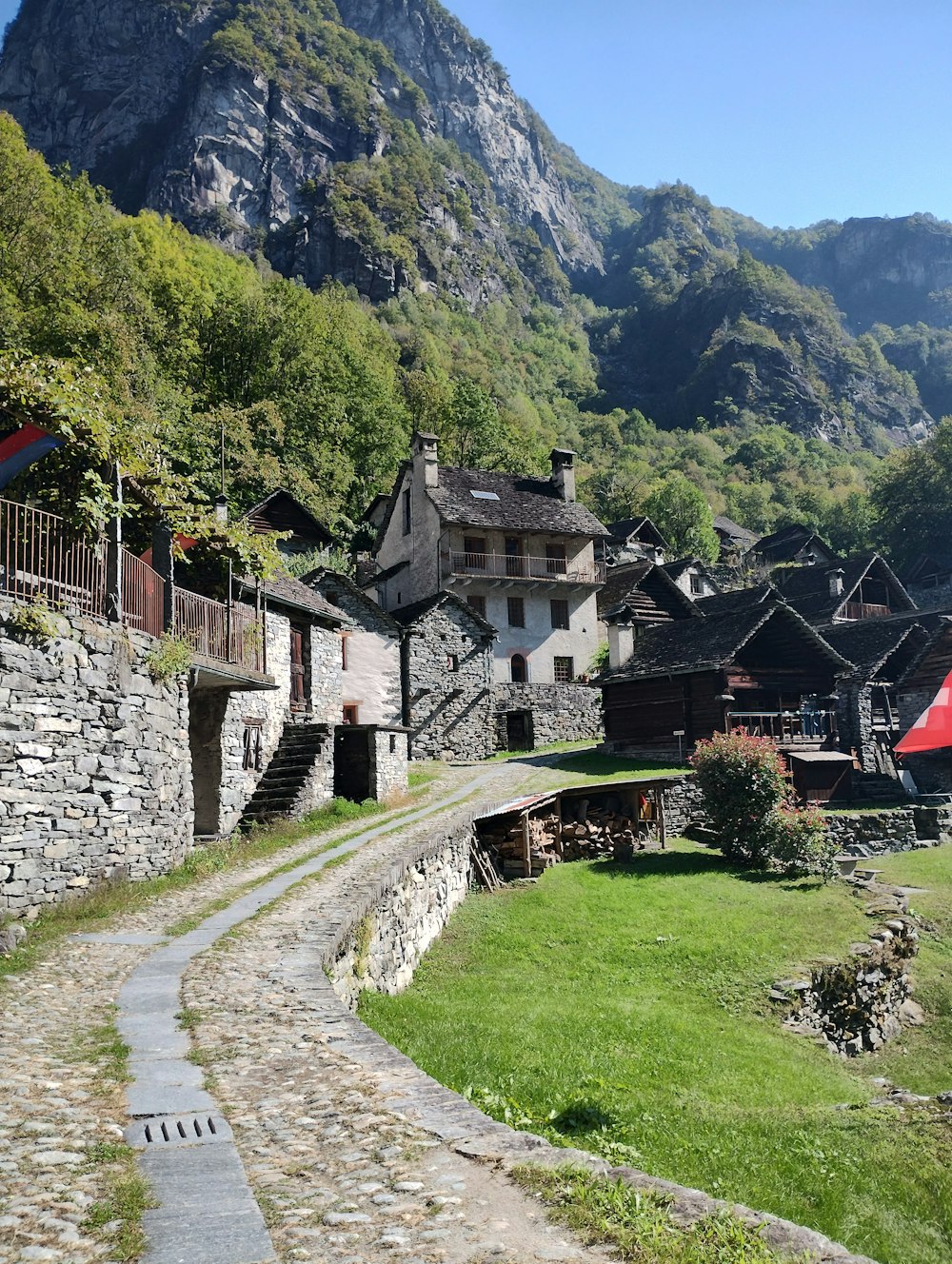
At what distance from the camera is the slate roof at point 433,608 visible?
127ft

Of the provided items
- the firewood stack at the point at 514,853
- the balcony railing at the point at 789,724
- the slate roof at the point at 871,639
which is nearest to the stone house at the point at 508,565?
the balcony railing at the point at 789,724

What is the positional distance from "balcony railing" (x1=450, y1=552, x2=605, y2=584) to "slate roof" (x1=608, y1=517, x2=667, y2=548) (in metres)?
20.9

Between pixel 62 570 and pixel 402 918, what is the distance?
24.6 ft

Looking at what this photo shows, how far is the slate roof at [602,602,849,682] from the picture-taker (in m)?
34.3

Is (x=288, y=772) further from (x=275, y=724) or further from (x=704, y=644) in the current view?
(x=704, y=644)

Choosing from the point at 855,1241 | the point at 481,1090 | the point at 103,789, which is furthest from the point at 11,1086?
the point at 103,789

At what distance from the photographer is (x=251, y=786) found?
850 inches

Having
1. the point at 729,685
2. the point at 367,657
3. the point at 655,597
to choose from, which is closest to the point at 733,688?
the point at 729,685

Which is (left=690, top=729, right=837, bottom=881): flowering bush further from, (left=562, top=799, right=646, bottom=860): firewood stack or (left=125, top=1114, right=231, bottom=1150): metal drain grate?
(left=125, top=1114, right=231, bottom=1150): metal drain grate

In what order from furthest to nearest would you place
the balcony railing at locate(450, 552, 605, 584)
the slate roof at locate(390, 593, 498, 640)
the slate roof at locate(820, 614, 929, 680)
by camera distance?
the balcony railing at locate(450, 552, 605, 584), the slate roof at locate(820, 614, 929, 680), the slate roof at locate(390, 593, 498, 640)

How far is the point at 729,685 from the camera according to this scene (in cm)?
3441

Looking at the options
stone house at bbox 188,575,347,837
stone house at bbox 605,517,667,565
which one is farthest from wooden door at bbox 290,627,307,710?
stone house at bbox 605,517,667,565

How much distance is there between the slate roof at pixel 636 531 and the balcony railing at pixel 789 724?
33.5 m

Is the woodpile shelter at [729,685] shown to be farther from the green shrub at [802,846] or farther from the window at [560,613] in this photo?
the green shrub at [802,846]
